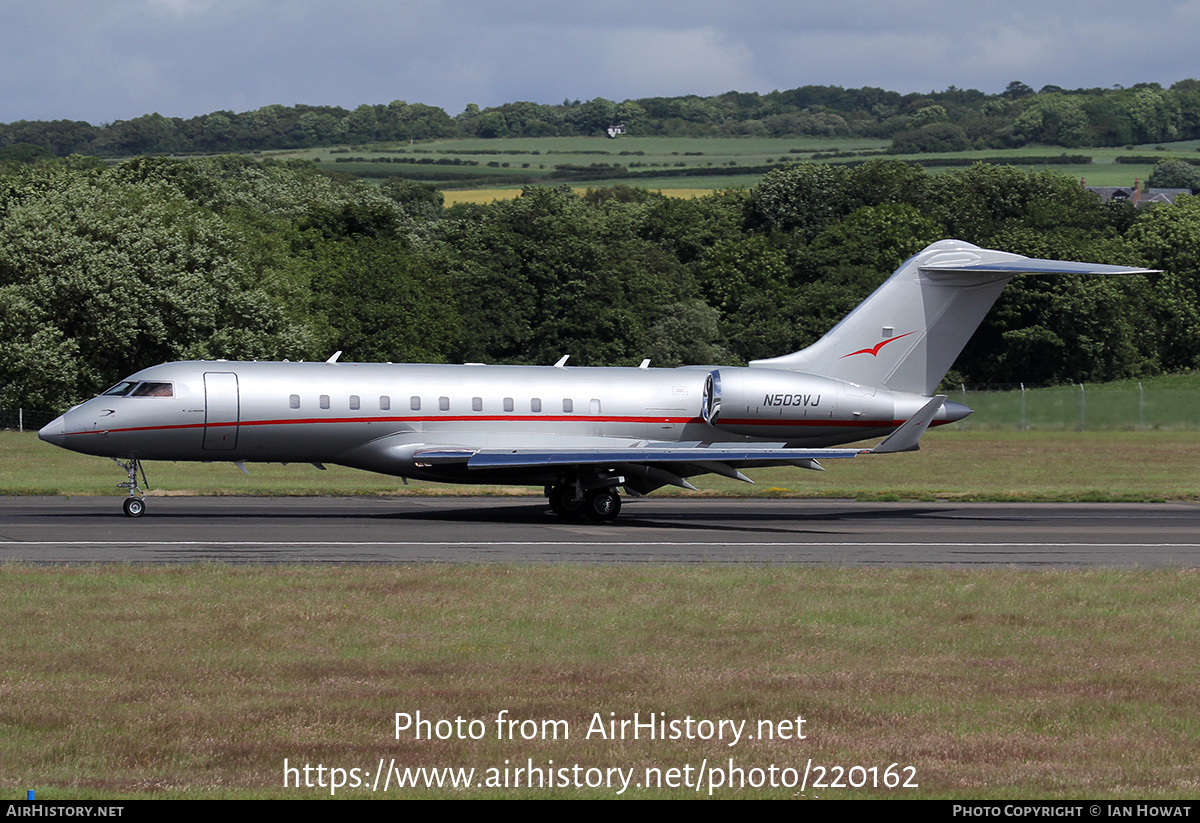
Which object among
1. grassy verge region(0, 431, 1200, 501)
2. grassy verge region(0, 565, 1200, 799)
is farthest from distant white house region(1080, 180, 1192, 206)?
grassy verge region(0, 565, 1200, 799)

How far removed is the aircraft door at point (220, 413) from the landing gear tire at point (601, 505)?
767cm

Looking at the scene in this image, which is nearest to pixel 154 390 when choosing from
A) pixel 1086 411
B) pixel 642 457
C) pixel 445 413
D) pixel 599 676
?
pixel 445 413

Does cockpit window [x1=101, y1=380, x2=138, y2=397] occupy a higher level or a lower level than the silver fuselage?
higher

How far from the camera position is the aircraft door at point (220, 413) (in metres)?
28.5

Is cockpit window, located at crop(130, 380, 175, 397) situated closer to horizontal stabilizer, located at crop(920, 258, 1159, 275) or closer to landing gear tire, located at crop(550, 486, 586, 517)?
landing gear tire, located at crop(550, 486, 586, 517)

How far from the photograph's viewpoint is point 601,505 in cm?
3011

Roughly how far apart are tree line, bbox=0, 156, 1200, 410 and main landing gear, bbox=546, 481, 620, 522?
3594cm

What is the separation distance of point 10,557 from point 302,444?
8.44 meters

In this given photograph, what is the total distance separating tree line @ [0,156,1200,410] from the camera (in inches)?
2473

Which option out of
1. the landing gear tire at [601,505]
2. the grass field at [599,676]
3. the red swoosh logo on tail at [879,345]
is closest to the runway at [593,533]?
the landing gear tire at [601,505]

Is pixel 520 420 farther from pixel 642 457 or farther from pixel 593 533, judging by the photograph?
pixel 593 533

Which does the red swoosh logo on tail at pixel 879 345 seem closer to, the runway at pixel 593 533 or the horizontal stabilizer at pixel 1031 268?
the horizontal stabilizer at pixel 1031 268

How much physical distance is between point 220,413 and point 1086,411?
41277 millimetres

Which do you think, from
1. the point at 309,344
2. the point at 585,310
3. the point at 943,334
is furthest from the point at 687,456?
the point at 585,310
